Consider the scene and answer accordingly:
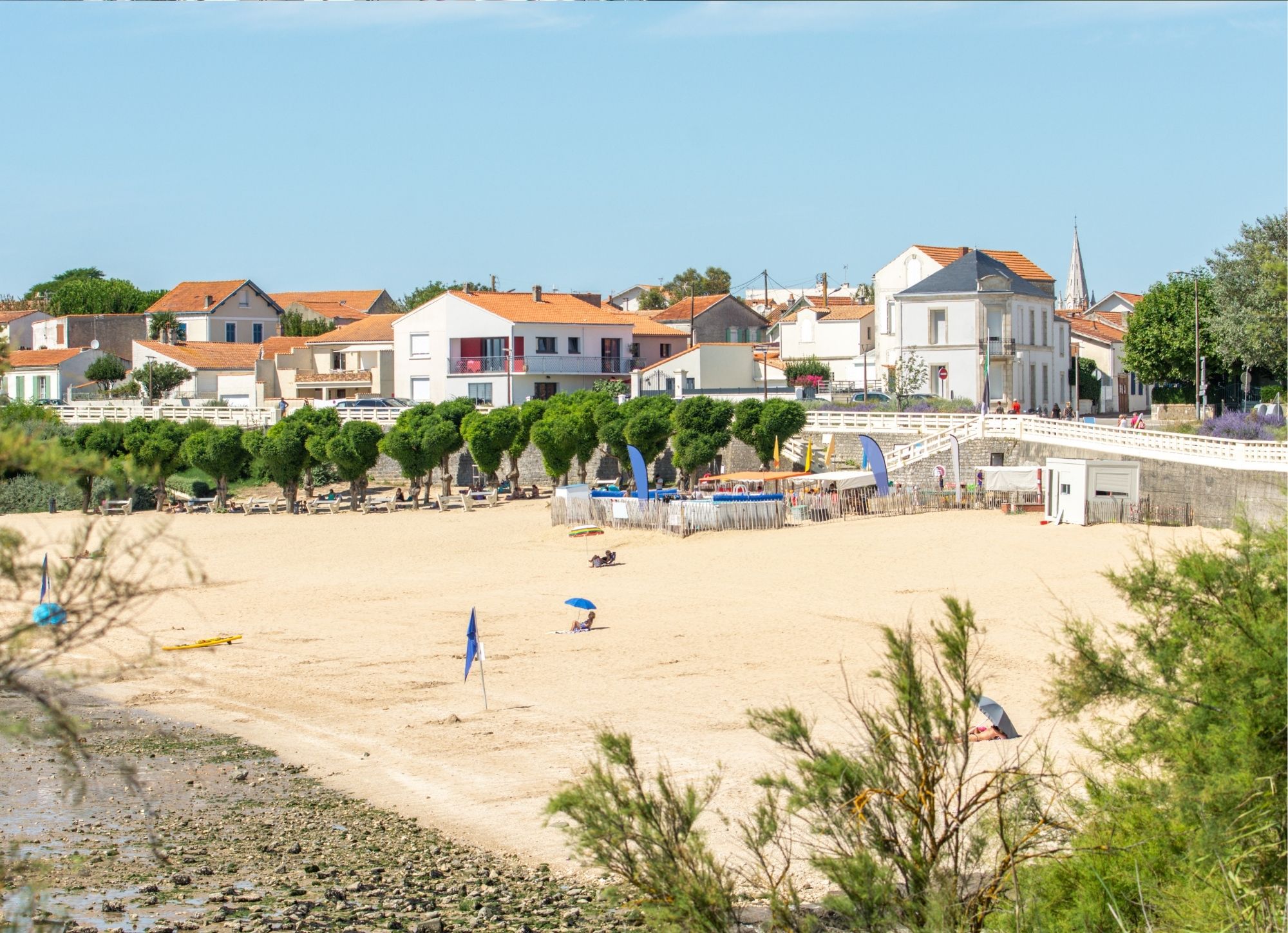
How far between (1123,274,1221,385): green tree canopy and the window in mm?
9841

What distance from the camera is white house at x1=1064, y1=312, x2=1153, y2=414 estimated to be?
6725 cm

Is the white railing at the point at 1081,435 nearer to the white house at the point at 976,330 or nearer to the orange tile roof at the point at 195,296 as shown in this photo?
the white house at the point at 976,330

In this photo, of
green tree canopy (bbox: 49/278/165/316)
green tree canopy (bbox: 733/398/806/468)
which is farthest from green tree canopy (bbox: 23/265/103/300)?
green tree canopy (bbox: 733/398/806/468)

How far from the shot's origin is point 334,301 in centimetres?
9244

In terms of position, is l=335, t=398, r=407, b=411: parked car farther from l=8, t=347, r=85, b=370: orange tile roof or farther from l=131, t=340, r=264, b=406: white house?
l=8, t=347, r=85, b=370: orange tile roof

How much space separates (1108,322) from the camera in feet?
265

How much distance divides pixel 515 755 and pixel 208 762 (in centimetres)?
409

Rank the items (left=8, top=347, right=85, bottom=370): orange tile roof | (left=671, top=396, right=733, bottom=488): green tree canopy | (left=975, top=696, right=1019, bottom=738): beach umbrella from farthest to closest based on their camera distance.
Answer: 1. (left=8, top=347, right=85, bottom=370): orange tile roof
2. (left=671, top=396, right=733, bottom=488): green tree canopy
3. (left=975, top=696, right=1019, bottom=738): beach umbrella

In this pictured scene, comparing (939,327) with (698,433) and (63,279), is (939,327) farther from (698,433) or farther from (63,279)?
(63,279)

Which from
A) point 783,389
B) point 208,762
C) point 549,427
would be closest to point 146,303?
point 783,389

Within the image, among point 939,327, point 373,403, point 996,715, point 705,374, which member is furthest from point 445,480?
point 996,715

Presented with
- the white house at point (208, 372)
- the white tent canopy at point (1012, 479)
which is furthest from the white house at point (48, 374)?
the white tent canopy at point (1012, 479)

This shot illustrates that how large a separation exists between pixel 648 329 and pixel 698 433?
23980 millimetres

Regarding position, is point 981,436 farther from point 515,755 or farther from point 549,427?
point 515,755
